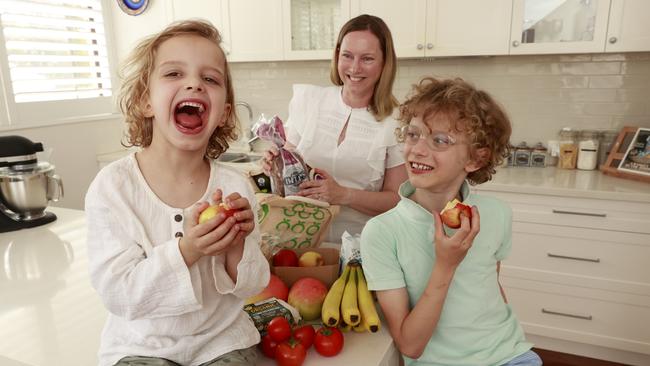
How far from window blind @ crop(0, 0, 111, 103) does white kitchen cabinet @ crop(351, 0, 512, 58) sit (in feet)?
6.52

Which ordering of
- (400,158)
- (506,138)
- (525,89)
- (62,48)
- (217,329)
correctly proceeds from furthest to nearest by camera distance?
1. (62,48)
2. (525,89)
3. (400,158)
4. (506,138)
5. (217,329)

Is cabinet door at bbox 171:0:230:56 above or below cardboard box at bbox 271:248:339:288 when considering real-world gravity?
above

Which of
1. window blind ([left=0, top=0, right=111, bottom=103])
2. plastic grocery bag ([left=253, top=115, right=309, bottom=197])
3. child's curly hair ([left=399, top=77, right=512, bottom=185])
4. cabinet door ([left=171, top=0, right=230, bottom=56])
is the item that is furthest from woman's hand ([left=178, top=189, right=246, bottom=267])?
window blind ([left=0, top=0, right=111, bottom=103])

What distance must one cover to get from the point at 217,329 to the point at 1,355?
1.54ft

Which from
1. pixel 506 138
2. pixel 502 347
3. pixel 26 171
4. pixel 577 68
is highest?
pixel 577 68

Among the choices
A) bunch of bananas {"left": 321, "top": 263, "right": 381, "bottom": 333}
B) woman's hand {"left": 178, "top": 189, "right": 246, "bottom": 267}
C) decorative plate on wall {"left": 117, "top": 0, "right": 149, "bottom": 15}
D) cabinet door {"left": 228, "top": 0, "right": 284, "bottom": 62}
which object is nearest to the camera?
woman's hand {"left": 178, "top": 189, "right": 246, "bottom": 267}

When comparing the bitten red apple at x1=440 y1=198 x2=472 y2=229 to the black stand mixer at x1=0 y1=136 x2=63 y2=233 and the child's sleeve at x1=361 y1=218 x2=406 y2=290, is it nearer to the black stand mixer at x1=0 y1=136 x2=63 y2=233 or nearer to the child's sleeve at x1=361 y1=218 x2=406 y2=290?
the child's sleeve at x1=361 y1=218 x2=406 y2=290

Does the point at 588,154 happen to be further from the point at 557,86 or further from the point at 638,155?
the point at 557,86

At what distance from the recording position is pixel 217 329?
0.89 m

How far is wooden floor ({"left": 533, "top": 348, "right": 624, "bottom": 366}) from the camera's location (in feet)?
8.29

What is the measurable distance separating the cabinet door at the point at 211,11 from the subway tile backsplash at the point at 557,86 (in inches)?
49.2

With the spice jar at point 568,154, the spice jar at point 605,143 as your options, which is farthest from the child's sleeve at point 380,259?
the spice jar at point 605,143

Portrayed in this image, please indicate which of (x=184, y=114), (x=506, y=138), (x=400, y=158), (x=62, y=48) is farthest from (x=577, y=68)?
(x=62, y=48)

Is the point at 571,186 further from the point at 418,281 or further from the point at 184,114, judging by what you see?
the point at 184,114
